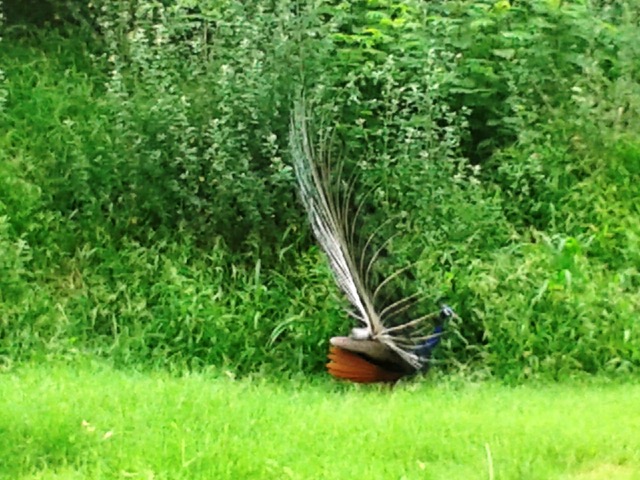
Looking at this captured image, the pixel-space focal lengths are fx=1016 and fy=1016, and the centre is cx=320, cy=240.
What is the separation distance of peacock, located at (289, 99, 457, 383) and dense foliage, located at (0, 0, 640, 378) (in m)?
0.24

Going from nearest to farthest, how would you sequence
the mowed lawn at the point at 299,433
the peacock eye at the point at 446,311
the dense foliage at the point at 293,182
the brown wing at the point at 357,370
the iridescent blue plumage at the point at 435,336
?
the mowed lawn at the point at 299,433
the brown wing at the point at 357,370
the iridescent blue plumage at the point at 435,336
the peacock eye at the point at 446,311
the dense foliage at the point at 293,182

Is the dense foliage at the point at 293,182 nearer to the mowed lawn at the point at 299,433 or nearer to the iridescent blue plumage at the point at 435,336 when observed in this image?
the iridescent blue plumage at the point at 435,336

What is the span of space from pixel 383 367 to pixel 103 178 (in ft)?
8.27

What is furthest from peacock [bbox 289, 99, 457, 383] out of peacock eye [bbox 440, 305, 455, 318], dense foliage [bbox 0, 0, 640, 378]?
dense foliage [bbox 0, 0, 640, 378]

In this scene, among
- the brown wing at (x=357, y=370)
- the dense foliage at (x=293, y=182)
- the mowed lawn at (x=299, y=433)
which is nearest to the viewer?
the mowed lawn at (x=299, y=433)

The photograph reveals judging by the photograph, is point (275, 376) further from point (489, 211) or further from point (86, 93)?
point (86, 93)

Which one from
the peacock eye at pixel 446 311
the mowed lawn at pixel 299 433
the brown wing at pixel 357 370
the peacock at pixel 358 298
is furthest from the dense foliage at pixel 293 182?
the mowed lawn at pixel 299 433

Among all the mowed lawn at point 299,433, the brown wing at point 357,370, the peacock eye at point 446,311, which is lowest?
the brown wing at point 357,370

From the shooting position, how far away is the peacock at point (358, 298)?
5465 millimetres

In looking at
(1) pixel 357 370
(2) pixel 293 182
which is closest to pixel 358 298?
(1) pixel 357 370

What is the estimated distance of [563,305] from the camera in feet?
19.3

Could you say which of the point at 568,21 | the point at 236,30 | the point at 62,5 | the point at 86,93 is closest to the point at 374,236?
the point at 236,30

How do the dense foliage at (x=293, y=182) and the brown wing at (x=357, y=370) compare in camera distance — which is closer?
the brown wing at (x=357, y=370)

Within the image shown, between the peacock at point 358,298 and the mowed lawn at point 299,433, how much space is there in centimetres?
33
